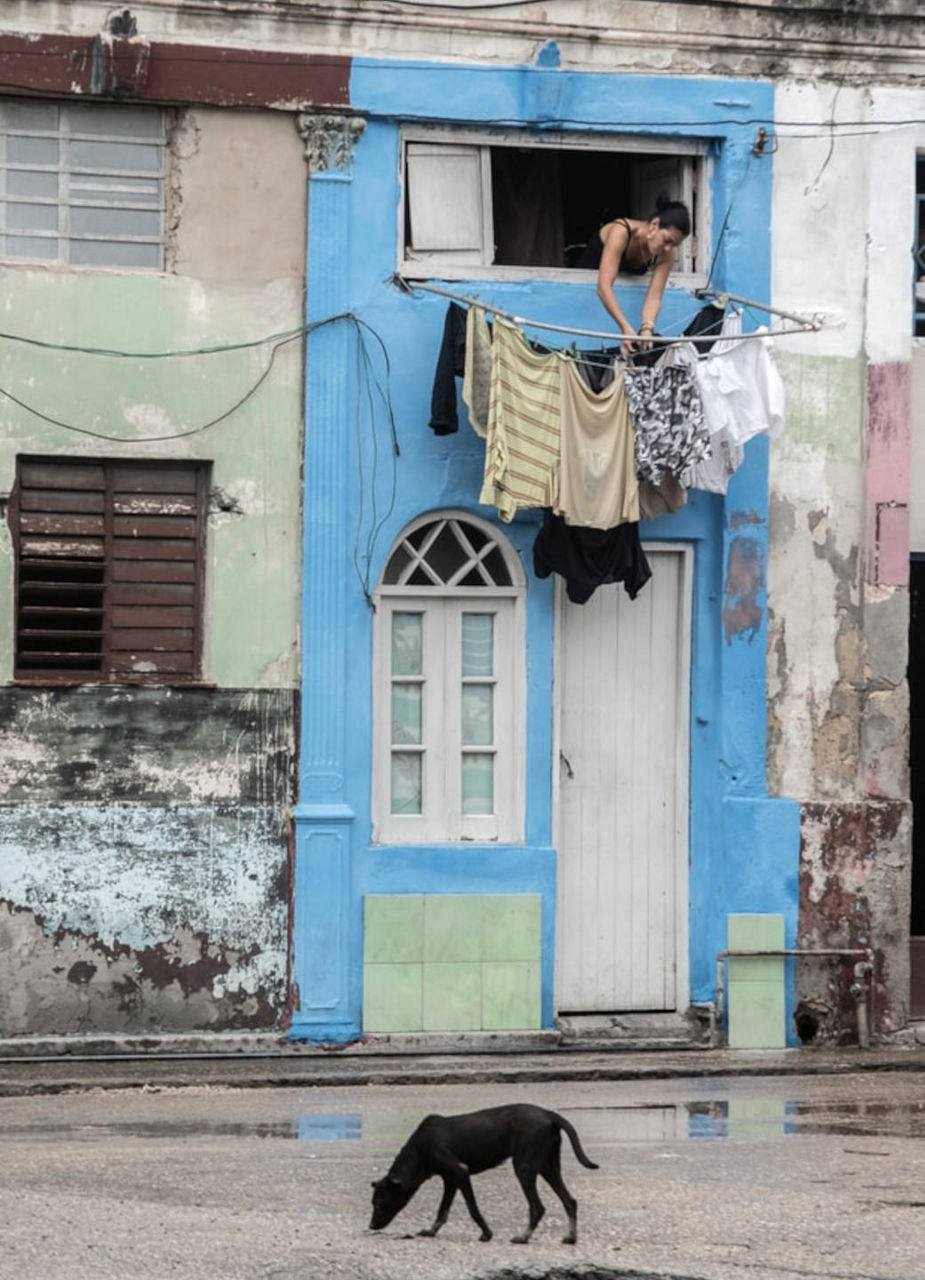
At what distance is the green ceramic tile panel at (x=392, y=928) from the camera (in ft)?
44.1

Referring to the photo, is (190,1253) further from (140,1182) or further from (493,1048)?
(493,1048)

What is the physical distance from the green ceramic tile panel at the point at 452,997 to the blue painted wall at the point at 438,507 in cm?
40

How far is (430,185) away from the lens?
13727 millimetres

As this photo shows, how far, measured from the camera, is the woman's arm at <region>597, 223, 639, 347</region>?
44.1 ft

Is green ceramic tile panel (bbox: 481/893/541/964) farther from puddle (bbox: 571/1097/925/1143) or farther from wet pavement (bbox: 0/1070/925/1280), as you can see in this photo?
puddle (bbox: 571/1097/925/1143)

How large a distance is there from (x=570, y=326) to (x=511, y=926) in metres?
3.56

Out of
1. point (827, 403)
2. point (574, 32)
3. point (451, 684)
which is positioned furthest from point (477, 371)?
point (827, 403)

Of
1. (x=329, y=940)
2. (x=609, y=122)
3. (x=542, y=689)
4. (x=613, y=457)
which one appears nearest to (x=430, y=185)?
(x=609, y=122)

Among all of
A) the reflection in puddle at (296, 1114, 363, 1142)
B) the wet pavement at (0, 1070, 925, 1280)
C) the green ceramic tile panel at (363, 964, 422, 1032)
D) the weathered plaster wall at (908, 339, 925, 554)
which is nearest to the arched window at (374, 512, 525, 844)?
the green ceramic tile panel at (363, 964, 422, 1032)

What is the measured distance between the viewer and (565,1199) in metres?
8.03

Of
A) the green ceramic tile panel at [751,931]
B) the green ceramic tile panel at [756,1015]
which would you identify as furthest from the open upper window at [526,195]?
the green ceramic tile panel at [756,1015]

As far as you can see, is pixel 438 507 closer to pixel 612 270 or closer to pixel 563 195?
pixel 612 270

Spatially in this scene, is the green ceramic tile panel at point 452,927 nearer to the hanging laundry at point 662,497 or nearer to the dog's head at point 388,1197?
the hanging laundry at point 662,497

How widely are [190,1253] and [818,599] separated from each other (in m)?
7.27
